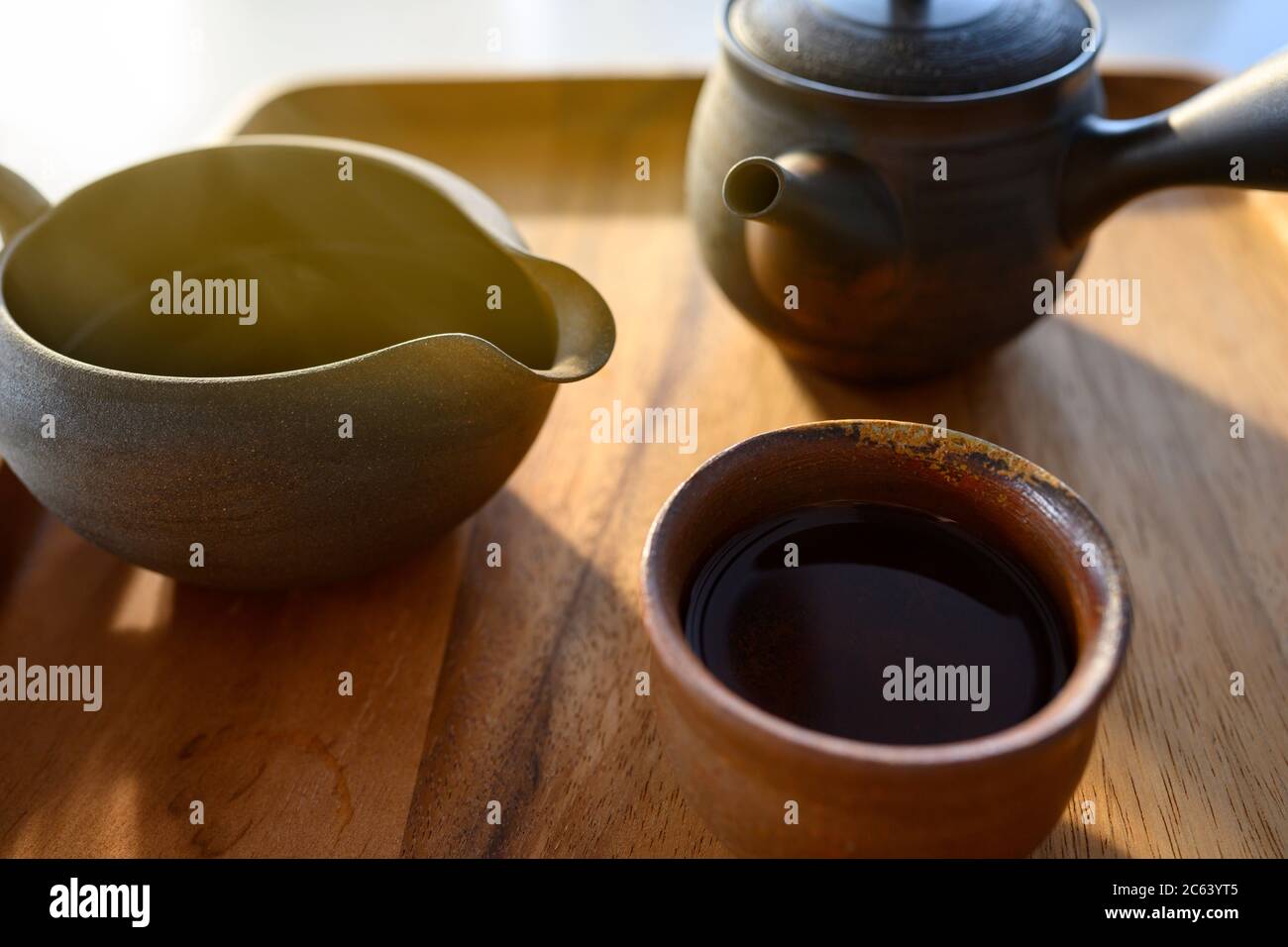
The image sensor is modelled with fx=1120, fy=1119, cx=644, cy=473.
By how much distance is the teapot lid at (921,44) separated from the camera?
0.63 m

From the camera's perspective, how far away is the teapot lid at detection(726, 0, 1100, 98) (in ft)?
2.08

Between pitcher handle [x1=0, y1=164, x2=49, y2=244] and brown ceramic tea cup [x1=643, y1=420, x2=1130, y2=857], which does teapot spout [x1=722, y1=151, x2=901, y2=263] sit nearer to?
brown ceramic tea cup [x1=643, y1=420, x2=1130, y2=857]

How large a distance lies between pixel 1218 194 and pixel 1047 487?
605 mm

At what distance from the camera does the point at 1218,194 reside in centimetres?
94

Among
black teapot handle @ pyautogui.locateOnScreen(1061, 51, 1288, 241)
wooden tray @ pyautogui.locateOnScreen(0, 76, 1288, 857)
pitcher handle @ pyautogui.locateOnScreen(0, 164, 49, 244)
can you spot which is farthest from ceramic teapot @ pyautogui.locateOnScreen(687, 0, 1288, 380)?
pitcher handle @ pyautogui.locateOnScreen(0, 164, 49, 244)

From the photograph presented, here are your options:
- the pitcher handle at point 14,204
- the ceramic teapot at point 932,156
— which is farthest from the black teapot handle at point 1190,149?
the pitcher handle at point 14,204

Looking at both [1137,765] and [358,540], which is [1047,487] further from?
[358,540]

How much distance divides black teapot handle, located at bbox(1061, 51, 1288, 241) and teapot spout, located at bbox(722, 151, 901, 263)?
0.40 feet

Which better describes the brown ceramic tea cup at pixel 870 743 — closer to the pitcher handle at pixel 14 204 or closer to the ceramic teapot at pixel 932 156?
the ceramic teapot at pixel 932 156

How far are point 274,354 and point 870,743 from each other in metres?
0.44

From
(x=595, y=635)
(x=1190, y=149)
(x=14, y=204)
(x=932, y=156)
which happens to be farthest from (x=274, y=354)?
(x=1190, y=149)

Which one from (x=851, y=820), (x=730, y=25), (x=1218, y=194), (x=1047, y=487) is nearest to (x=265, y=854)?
(x=851, y=820)

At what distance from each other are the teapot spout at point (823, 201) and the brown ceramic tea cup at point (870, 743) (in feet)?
0.52

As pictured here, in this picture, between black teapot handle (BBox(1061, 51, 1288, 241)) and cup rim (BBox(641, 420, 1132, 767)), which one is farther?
black teapot handle (BBox(1061, 51, 1288, 241))
